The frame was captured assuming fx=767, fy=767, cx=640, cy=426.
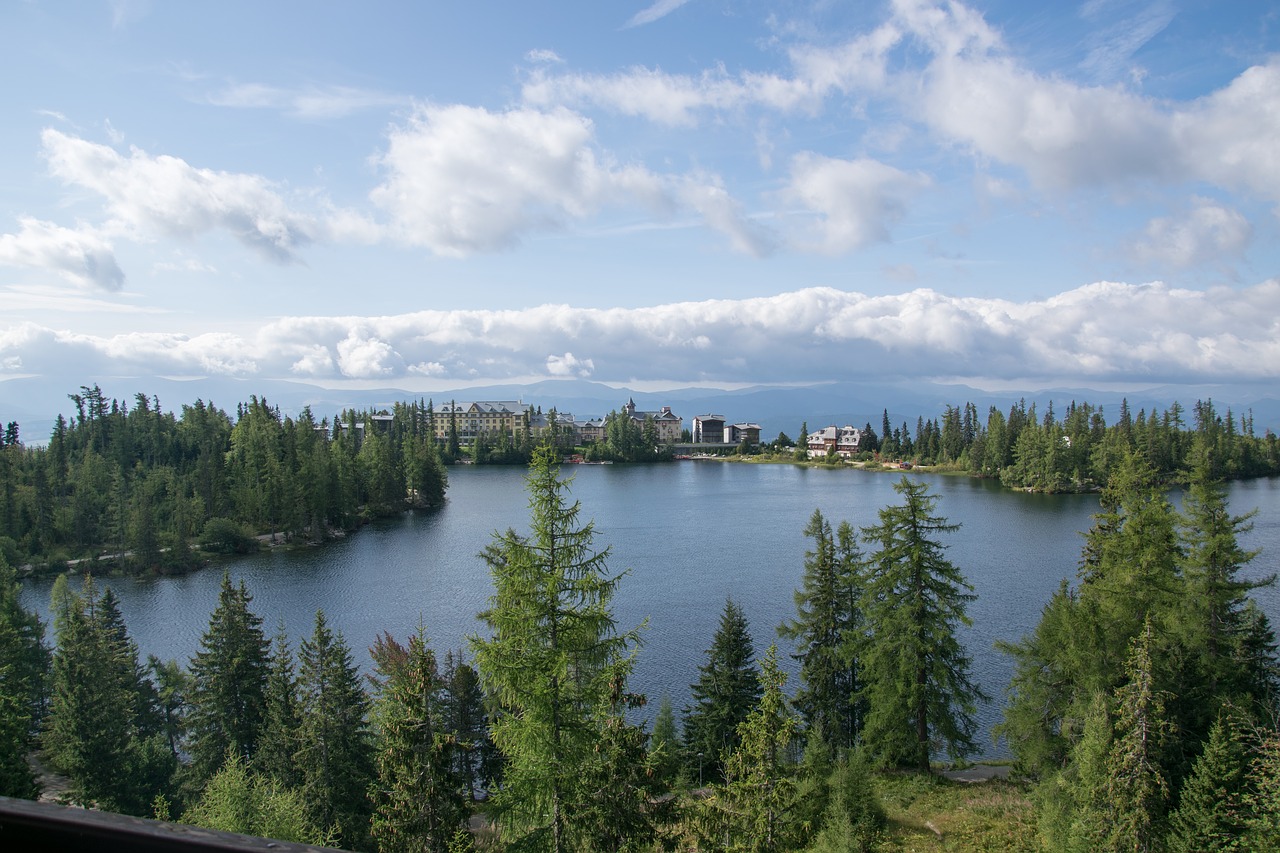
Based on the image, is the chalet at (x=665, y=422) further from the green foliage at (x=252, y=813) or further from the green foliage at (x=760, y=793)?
the green foliage at (x=760, y=793)

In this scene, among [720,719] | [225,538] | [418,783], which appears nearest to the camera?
[418,783]

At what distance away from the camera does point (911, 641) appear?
68.2ft

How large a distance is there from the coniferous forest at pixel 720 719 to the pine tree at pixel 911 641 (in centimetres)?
9

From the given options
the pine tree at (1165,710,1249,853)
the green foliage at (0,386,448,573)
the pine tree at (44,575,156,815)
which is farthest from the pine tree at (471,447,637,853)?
the green foliage at (0,386,448,573)

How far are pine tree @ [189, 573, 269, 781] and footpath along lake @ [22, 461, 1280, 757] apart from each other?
10108mm

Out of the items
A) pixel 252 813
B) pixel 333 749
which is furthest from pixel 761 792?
pixel 333 749

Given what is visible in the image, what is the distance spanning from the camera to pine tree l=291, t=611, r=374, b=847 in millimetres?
19312

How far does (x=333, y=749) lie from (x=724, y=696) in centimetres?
1078

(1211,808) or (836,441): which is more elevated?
(836,441)

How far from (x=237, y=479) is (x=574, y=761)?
69.5m

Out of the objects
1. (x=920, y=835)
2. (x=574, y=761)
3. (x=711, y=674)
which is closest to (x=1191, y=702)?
(x=920, y=835)

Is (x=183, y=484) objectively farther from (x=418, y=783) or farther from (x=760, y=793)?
(x=760, y=793)

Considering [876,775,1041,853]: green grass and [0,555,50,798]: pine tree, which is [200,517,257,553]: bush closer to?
[0,555,50,798]: pine tree

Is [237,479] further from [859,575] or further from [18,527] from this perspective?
[859,575]
